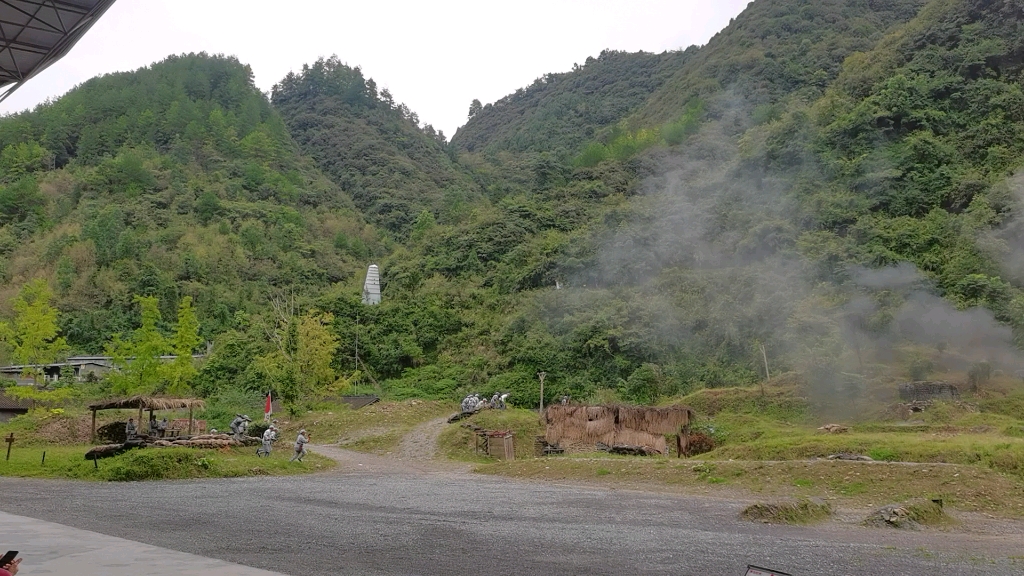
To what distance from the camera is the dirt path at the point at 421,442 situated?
996 inches

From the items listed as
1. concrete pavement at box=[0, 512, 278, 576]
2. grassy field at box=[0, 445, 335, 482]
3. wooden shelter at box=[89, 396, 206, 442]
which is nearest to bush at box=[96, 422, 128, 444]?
wooden shelter at box=[89, 396, 206, 442]

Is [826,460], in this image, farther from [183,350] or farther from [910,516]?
[183,350]

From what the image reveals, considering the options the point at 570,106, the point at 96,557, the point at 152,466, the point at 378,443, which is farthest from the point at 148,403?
the point at 570,106

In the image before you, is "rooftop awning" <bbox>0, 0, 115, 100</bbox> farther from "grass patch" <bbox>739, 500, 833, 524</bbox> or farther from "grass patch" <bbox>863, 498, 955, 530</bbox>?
"grass patch" <bbox>863, 498, 955, 530</bbox>

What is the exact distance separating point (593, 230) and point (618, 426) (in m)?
32.2

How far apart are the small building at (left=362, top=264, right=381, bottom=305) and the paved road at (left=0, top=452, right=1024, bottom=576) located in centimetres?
3878

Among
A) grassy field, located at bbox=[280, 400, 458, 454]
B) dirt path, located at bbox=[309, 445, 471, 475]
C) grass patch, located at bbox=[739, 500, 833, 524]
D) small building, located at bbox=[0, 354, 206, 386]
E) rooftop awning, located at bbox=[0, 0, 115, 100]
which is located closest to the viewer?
rooftop awning, located at bbox=[0, 0, 115, 100]

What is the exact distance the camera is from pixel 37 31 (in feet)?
29.8

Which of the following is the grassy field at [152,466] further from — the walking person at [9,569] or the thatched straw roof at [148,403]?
the walking person at [9,569]

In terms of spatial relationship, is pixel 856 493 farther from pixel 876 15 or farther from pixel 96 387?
pixel 876 15

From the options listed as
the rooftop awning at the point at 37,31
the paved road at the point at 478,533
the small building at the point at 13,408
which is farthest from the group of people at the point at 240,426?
the rooftop awning at the point at 37,31

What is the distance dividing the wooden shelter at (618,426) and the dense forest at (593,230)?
26.9 feet

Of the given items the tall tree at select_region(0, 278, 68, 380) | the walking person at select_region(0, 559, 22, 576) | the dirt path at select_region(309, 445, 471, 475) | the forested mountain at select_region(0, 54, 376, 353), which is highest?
the forested mountain at select_region(0, 54, 376, 353)

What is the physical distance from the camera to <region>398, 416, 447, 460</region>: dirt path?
25.3m
